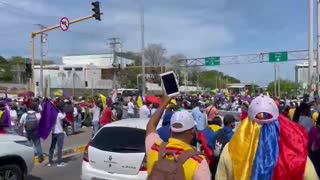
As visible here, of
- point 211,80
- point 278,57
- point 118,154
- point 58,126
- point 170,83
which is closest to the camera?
point 170,83

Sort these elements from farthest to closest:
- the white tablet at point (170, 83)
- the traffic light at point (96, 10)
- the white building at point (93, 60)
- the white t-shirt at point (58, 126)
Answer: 1. the white building at point (93, 60)
2. the traffic light at point (96, 10)
3. the white t-shirt at point (58, 126)
4. the white tablet at point (170, 83)

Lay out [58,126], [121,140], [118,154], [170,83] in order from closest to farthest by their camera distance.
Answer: [170,83] < [118,154] < [121,140] < [58,126]

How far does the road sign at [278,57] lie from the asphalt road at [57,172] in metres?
46.2

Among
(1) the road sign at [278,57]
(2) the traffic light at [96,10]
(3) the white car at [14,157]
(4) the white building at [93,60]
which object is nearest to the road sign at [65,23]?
(2) the traffic light at [96,10]

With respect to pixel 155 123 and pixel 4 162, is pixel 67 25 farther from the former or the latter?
pixel 155 123

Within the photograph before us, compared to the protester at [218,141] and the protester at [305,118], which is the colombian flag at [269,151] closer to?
the protester at [218,141]

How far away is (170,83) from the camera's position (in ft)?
12.3

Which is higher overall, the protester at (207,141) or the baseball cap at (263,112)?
the baseball cap at (263,112)

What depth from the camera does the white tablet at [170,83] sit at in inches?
147

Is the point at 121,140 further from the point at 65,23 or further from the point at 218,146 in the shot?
the point at 65,23

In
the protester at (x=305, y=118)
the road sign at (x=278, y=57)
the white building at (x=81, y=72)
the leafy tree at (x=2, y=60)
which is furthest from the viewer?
the leafy tree at (x=2, y=60)

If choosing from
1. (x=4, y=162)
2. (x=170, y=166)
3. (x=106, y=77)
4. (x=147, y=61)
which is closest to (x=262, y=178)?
(x=170, y=166)

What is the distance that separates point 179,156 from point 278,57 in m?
55.6

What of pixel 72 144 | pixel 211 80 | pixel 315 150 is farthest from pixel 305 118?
pixel 211 80
